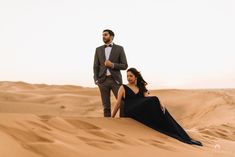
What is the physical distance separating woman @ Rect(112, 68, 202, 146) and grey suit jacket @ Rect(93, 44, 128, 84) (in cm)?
56

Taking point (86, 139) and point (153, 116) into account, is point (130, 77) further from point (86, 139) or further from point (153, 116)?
point (86, 139)

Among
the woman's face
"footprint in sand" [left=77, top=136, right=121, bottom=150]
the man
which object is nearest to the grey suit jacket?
the man

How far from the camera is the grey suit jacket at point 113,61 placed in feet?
22.1

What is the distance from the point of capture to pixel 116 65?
6.66m

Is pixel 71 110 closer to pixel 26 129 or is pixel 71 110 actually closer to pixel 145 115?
pixel 145 115

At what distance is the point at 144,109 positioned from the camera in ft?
19.7

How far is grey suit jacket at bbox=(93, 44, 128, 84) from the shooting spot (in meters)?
6.73

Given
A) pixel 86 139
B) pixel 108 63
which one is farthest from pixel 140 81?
pixel 86 139

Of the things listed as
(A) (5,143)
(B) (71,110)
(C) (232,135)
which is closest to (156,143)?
(A) (5,143)

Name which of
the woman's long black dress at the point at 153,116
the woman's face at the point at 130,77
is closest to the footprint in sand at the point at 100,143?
the woman's long black dress at the point at 153,116

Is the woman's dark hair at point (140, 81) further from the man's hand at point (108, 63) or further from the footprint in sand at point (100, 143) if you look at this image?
the footprint in sand at point (100, 143)

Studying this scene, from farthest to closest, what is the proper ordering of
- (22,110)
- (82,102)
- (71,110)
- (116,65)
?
(82,102) → (71,110) → (22,110) → (116,65)

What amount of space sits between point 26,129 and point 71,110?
10250 mm

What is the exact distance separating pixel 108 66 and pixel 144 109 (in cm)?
103
